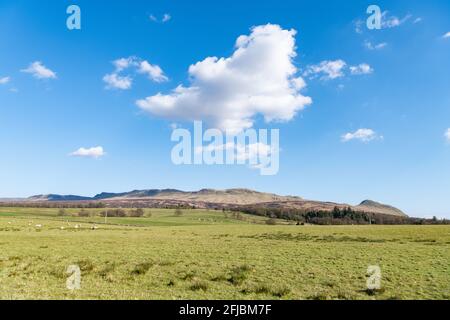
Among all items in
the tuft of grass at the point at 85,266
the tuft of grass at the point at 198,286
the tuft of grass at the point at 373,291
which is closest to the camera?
the tuft of grass at the point at 373,291

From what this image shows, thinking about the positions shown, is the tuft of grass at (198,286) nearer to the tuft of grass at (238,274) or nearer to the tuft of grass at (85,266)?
the tuft of grass at (238,274)

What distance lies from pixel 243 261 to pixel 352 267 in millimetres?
8147

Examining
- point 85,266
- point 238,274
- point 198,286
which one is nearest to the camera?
point 198,286

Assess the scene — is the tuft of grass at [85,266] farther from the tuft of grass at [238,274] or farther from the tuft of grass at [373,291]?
the tuft of grass at [373,291]

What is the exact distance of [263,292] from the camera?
17.9 metres

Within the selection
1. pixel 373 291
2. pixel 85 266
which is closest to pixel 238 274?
pixel 373 291

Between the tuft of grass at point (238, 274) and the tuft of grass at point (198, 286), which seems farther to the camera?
the tuft of grass at point (238, 274)

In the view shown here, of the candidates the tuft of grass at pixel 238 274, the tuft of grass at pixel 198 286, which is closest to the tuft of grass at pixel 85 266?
the tuft of grass at pixel 198 286

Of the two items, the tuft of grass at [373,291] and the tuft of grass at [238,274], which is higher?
the tuft of grass at [373,291]

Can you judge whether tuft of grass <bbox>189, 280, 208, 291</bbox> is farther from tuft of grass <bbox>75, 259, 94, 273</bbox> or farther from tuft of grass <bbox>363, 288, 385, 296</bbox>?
tuft of grass <bbox>363, 288, 385, 296</bbox>

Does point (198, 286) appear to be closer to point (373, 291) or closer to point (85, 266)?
point (373, 291)

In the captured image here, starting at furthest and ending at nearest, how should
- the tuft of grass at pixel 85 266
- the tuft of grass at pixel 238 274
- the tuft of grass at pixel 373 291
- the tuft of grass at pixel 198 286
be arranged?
the tuft of grass at pixel 85 266, the tuft of grass at pixel 238 274, the tuft of grass at pixel 198 286, the tuft of grass at pixel 373 291

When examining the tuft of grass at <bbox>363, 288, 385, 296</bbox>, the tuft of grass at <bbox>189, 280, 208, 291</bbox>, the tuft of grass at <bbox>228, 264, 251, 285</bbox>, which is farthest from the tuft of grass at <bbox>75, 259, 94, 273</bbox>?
the tuft of grass at <bbox>363, 288, 385, 296</bbox>
